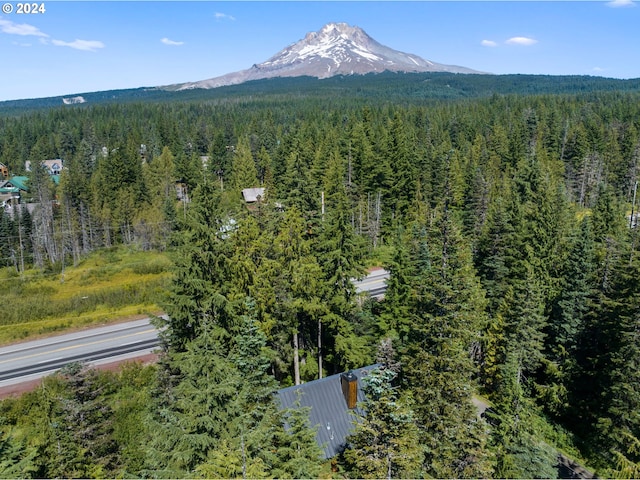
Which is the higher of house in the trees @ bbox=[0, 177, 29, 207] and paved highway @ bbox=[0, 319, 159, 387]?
house in the trees @ bbox=[0, 177, 29, 207]

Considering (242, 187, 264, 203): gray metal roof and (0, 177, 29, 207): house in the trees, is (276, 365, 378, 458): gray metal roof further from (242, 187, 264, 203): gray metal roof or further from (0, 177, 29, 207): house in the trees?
(0, 177, 29, 207): house in the trees

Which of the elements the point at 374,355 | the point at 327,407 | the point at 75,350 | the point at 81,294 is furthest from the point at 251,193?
the point at 327,407

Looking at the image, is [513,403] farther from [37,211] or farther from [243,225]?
[37,211]

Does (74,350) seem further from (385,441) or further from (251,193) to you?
(251,193)

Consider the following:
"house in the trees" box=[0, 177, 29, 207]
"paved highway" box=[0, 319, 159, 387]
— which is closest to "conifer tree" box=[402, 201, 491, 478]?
Answer: "paved highway" box=[0, 319, 159, 387]

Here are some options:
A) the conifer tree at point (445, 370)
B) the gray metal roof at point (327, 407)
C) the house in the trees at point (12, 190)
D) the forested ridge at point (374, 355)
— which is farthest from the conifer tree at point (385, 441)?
the house in the trees at point (12, 190)
